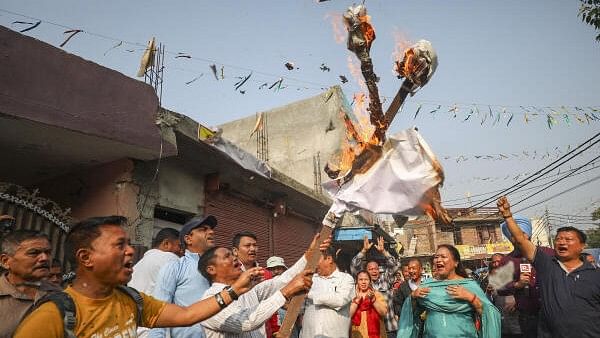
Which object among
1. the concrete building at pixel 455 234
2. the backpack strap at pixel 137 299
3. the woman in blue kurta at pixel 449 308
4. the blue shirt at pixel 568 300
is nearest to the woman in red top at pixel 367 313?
the woman in blue kurta at pixel 449 308

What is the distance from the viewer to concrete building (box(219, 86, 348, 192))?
17.3m

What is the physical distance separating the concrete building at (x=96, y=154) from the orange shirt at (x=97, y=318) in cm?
343

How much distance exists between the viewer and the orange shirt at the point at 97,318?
5.68 feet

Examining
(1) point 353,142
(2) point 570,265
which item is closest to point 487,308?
(2) point 570,265

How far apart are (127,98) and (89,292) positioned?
4242 mm

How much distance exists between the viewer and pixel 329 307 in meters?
5.05

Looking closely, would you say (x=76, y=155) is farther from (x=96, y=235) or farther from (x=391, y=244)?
(x=391, y=244)

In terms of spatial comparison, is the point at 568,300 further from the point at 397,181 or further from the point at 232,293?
the point at 232,293

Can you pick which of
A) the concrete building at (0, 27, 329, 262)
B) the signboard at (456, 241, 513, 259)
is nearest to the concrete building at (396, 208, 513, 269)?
the signboard at (456, 241, 513, 259)

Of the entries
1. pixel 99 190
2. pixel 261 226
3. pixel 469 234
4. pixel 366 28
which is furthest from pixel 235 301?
pixel 469 234

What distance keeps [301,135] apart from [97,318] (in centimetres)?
1623

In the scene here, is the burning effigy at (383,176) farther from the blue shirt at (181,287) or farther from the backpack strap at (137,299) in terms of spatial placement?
the backpack strap at (137,299)

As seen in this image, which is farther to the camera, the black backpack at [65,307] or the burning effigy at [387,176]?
the burning effigy at [387,176]

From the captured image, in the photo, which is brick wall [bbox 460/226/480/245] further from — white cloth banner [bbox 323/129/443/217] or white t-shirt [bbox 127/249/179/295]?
white t-shirt [bbox 127/249/179/295]
